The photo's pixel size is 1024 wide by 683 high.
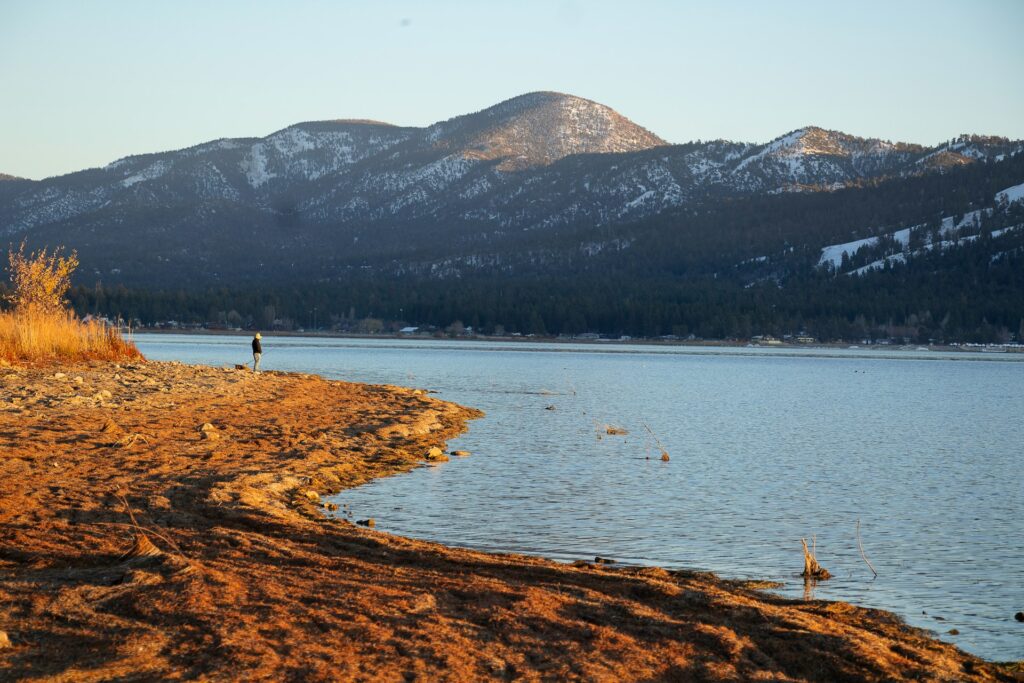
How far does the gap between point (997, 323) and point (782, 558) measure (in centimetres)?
19480

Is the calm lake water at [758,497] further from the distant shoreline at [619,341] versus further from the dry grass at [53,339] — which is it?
the distant shoreline at [619,341]

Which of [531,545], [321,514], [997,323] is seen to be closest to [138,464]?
[321,514]

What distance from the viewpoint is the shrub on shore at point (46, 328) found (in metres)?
37.3

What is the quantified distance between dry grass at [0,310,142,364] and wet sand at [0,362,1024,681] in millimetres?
17806

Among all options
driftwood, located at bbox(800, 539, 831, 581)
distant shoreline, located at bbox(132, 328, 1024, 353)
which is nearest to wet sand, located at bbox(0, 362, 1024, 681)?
driftwood, located at bbox(800, 539, 831, 581)

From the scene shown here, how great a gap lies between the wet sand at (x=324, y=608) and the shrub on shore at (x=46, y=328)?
59.4 feet

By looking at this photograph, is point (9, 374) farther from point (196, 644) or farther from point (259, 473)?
point (196, 644)

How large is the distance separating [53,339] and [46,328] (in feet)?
1.42

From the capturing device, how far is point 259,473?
21.4m

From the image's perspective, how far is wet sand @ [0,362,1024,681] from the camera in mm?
10180

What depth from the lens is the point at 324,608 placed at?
11672 mm

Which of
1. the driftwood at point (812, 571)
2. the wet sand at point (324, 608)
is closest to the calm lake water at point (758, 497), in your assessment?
the driftwood at point (812, 571)

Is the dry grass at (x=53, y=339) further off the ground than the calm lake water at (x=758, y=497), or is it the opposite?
the dry grass at (x=53, y=339)

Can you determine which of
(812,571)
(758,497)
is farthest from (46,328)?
(812,571)
